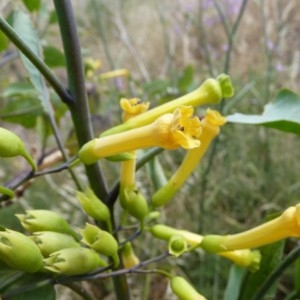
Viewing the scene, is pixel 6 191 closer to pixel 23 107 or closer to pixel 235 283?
pixel 235 283

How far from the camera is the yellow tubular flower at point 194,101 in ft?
1.72

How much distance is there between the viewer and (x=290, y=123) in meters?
0.54

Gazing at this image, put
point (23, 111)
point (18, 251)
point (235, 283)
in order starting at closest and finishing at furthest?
point (18, 251) < point (235, 283) < point (23, 111)

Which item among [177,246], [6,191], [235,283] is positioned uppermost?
[6,191]

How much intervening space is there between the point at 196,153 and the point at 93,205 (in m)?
0.13

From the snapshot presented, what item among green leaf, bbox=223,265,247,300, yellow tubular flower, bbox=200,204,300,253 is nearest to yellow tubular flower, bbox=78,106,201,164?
yellow tubular flower, bbox=200,204,300,253

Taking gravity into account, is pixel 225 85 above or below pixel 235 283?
above

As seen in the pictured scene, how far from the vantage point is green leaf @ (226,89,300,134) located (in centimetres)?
55

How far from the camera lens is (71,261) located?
1.49 ft

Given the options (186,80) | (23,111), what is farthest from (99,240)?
(186,80)

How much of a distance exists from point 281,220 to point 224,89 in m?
0.13

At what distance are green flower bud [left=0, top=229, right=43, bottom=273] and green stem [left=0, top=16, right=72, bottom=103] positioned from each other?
126 millimetres

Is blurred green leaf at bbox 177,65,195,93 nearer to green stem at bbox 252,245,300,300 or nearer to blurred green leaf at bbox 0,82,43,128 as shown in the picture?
blurred green leaf at bbox 0,82,43,128

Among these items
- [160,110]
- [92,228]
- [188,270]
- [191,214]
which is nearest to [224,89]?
[160,110]
